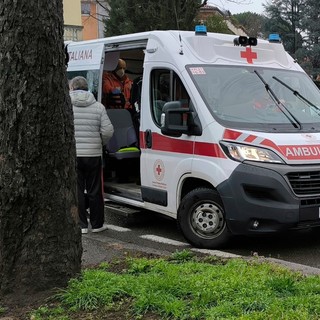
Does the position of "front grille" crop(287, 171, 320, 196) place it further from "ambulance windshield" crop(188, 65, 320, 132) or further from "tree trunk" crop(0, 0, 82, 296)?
"tree trunk" crop(0, 0, 82, 296)

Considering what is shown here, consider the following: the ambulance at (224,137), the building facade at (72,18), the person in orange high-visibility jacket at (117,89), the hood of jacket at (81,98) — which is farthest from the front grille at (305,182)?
the building facade at (72,18)

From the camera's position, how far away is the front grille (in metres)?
5.67

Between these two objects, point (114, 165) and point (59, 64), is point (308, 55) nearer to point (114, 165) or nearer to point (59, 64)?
point (114, 165)

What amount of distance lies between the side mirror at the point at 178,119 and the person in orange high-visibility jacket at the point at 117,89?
2.40 metres

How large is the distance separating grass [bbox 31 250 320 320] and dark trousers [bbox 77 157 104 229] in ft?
8.95

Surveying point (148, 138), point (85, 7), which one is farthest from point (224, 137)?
point (85, 7)

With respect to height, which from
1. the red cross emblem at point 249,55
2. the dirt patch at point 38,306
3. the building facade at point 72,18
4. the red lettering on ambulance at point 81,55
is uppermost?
the building facade at point 72,18

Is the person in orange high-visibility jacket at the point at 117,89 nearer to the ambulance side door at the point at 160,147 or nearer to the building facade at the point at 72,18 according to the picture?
the ambulance side door at the point at 160,147

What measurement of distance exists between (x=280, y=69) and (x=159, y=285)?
412 cm

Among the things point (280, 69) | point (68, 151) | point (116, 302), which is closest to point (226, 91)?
point (280, 69)

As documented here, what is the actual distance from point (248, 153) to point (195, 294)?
2.36 m

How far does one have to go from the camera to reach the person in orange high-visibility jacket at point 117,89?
28.1ft

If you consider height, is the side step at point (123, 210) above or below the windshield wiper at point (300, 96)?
below

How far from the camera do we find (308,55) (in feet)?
79.4
